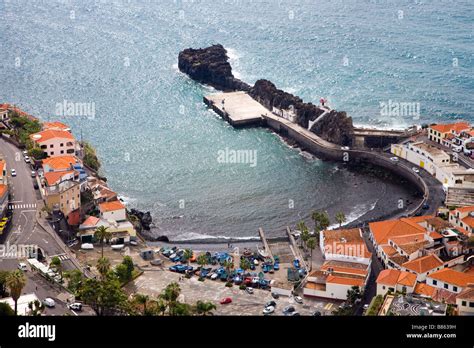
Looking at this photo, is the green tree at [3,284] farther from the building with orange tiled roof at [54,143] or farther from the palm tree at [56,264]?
the building with orange tiled roof at [54,143]

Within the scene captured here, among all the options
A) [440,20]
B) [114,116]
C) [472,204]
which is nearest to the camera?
[472,204]

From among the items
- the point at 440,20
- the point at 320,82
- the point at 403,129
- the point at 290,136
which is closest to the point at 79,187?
the point at 290,136

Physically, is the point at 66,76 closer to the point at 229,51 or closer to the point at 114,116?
the point at 114,116

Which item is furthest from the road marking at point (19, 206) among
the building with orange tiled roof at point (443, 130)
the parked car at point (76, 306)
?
the building with orange tiled roof at point (443, 130)

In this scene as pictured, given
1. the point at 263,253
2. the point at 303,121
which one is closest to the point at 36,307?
the point at 263,253

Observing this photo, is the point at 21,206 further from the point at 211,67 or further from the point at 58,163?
the point at 211,67

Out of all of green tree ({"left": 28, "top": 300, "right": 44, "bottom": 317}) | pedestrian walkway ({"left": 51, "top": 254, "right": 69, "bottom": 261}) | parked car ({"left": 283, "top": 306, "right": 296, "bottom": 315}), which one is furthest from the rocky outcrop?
green tree ({"left": 28, "top": 300, "right": 44, "bottom": 317})
